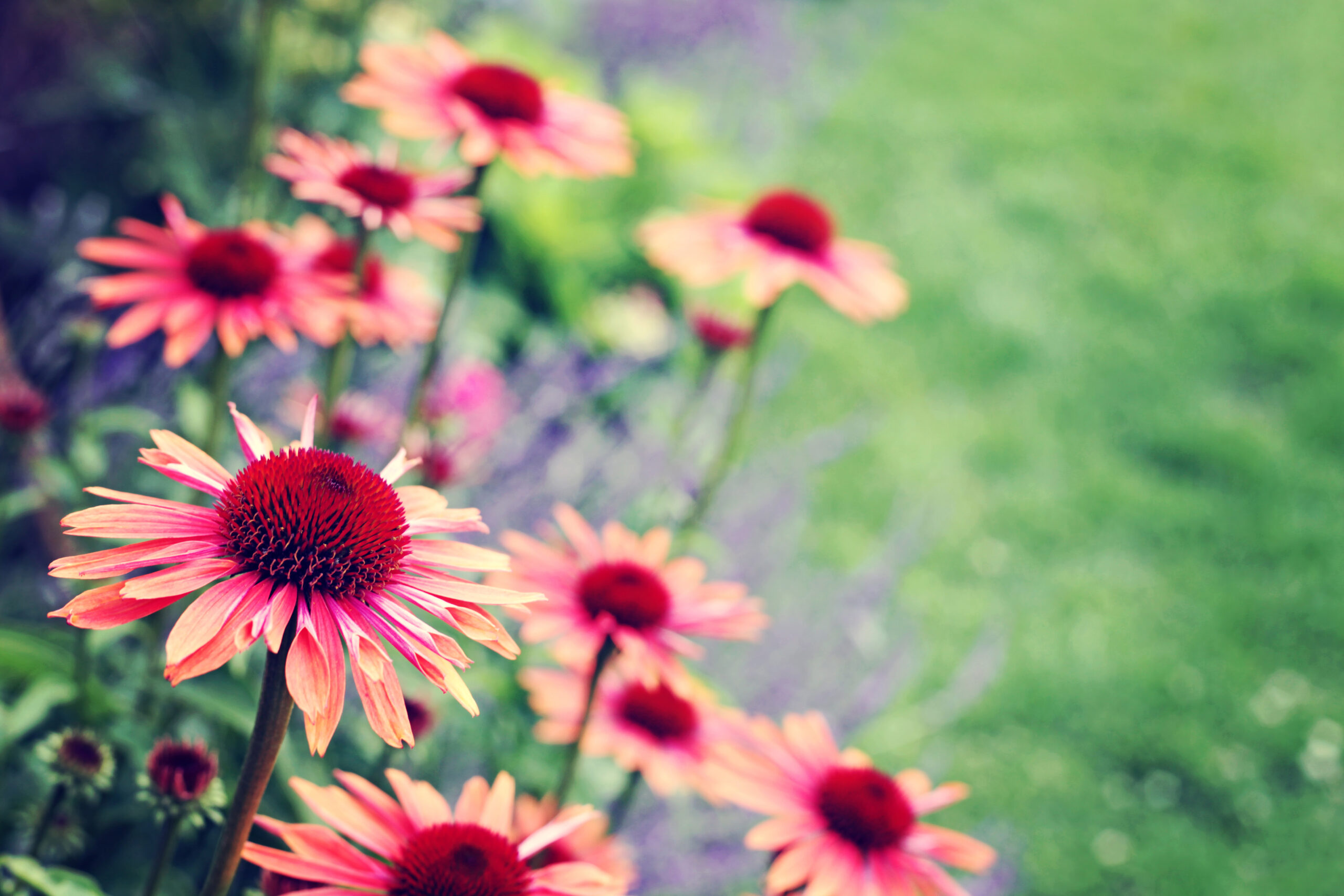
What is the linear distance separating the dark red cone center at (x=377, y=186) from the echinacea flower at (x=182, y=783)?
0.70 m

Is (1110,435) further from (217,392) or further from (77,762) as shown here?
(77,762)

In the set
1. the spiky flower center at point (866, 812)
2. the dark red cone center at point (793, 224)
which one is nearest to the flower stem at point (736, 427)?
the dark red cone center at point (793, 224)

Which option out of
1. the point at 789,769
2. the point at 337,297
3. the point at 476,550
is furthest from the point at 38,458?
the point at 789,769

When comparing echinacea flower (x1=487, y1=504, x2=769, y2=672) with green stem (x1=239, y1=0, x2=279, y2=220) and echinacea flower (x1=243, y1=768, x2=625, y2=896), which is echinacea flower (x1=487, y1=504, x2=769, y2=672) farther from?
green stem (x1=239, y1=0, x2=279, y2=220)

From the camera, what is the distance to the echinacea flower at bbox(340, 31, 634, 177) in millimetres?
1372

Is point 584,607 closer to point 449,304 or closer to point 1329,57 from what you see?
point 449,304

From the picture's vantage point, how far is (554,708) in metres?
1.32

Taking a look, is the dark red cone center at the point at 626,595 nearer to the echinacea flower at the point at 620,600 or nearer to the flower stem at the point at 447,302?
the echinacea flower at the point at 620,600

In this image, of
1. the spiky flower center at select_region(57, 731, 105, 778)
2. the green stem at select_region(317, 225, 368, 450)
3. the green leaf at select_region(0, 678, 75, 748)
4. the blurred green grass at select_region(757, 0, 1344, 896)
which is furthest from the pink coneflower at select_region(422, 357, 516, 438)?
the blurred green grass at select_region(757, 0, 1344, 896)

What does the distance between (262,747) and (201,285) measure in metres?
0.76

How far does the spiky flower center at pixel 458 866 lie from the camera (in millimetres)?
790

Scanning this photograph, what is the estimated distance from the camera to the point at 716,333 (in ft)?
6.73

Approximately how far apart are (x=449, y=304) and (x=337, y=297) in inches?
5.9

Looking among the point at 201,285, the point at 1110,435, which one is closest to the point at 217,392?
the point at 201,285
